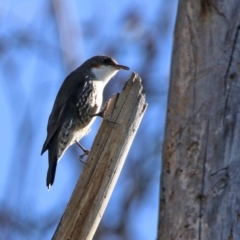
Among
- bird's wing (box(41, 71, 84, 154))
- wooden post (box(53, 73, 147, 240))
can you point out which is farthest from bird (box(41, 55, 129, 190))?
wooden post (box(53, 73, 147, 240))

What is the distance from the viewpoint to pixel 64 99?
6.36m

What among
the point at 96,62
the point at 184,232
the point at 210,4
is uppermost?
the point at 96,62

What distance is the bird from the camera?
20.1ft

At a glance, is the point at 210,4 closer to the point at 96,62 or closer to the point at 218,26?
the point at 218,26

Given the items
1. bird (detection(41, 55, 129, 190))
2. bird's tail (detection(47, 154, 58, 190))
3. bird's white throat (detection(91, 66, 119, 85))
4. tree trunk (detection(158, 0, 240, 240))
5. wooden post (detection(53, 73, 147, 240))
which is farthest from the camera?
bird's white throat (detection(91, 66, 119, 85))

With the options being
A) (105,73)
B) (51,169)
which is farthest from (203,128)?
(105,73)

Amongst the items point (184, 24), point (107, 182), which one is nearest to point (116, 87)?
point (107, 182)

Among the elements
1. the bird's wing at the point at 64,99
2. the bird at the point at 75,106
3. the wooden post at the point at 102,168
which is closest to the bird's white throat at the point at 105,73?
the bird at the point at 75,106

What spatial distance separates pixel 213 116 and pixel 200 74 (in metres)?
0.20

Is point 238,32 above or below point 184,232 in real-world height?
above

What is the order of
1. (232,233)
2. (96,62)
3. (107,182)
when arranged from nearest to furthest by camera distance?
(232,233)
(107,182)
(96,62)

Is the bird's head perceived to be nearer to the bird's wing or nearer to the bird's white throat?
the bird's white throat

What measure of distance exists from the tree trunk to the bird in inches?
112

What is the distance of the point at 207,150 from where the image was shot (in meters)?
3.21
